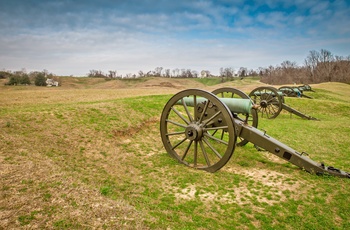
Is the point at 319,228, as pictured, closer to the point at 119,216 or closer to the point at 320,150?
the point at 119,216

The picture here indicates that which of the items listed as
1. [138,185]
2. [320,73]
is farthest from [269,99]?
[320,73]

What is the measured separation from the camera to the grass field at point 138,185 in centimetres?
372

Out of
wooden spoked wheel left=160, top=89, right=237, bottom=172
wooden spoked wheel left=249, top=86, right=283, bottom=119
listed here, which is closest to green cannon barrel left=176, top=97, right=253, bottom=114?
wooden spoked wheel left=160, top=89, right=237, bottom=172

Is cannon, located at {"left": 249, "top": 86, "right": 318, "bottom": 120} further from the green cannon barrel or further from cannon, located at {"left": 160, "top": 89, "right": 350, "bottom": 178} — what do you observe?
cannon, located at {"left": 160, "top": 89, "right": 350, "bottom": 178}

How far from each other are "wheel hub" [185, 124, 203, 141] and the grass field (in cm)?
90

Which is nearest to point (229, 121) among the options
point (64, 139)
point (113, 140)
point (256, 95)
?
point (113, 140)

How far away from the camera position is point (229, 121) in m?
5.11

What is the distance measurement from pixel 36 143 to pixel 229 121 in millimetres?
5586

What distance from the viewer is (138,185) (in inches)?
201

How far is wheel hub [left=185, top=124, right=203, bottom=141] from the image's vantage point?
570cm

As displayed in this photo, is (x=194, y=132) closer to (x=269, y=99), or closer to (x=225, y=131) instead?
(x=225, y=131)

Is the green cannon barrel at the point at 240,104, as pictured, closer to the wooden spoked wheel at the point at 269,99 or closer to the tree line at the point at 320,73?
the wooden spoked wheel at the point at 269,99

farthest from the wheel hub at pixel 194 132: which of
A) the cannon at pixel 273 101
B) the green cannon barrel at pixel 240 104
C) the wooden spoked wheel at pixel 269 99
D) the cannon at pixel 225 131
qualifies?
the wooden spoked wheel at pixel 269 99

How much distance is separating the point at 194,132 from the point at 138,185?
1.87 meters
